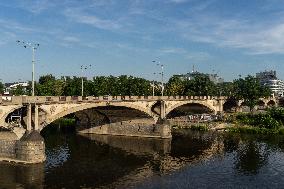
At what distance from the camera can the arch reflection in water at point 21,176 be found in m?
59.2

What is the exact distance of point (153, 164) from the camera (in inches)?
2945

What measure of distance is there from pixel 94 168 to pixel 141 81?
100980 millimetres

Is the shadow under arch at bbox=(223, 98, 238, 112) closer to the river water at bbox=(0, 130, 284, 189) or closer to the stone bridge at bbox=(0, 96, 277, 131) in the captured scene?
the stone bridge at bbox=(0, 96, 277, 131)

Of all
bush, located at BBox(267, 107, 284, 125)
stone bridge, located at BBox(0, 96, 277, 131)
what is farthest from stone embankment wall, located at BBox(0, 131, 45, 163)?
bush, located at BBox(267, 107, 284, 125)

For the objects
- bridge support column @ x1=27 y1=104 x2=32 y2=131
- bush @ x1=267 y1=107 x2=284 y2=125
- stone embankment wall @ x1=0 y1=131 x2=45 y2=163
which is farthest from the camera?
bush @ x1=267 y1=107 x2=284 y2=125

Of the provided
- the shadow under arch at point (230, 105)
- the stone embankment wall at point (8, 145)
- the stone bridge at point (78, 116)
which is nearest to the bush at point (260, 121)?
the stone bridge at point (78, 116)

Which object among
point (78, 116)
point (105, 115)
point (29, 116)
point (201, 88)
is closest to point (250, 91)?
point (201, 88)

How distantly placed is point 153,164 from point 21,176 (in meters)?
24.3

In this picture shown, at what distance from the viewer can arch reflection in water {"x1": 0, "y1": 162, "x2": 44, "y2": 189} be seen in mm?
59188

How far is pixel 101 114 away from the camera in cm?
11462

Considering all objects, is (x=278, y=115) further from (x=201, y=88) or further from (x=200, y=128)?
(x=201, y=88)

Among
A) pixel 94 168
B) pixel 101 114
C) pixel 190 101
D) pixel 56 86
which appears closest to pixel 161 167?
pixel 94 168

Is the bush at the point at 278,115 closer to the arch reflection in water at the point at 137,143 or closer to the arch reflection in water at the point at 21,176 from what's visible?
the arch reflection in water at the point at 137,143

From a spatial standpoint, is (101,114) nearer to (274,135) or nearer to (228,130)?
(228,130)
